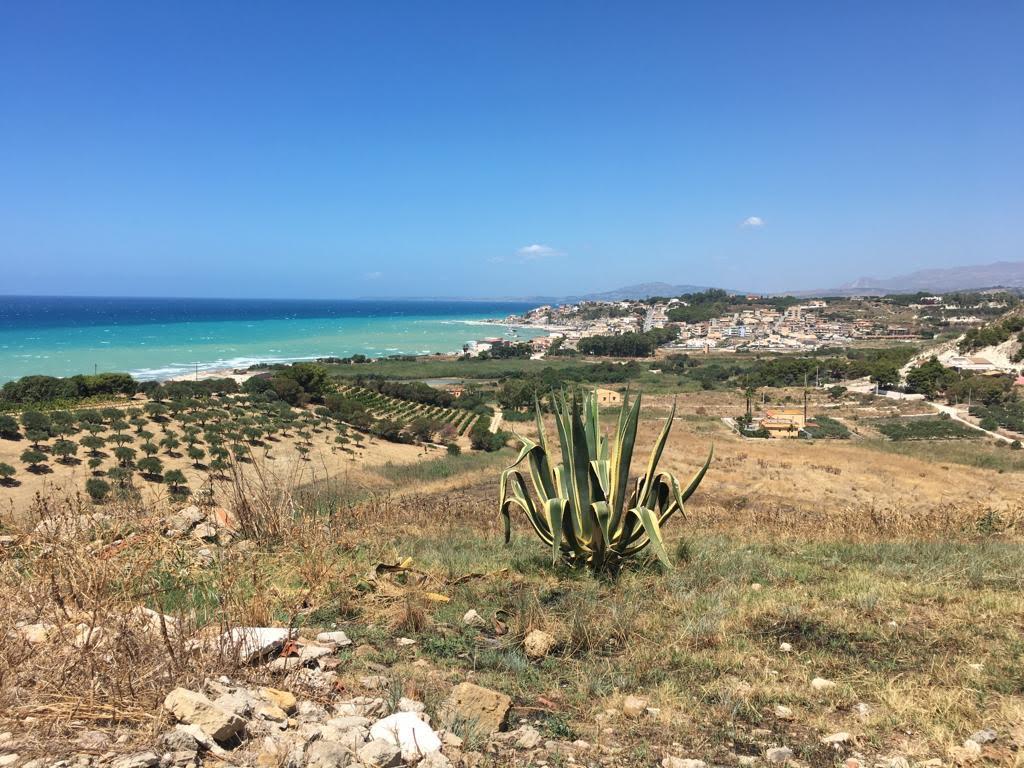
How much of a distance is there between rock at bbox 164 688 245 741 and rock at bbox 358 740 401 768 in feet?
1.46

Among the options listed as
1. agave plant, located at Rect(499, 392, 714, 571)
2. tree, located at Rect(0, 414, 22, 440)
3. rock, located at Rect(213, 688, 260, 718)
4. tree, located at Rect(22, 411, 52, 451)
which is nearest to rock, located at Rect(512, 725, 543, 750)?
rock, located at Rect(213, 688, 260, 718)

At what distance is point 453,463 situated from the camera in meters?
26.2

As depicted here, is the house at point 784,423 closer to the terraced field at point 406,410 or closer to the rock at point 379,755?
the terraced field at point 406,410

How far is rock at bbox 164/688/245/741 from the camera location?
6.57 feet

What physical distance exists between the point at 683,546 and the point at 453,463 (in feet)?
70.6

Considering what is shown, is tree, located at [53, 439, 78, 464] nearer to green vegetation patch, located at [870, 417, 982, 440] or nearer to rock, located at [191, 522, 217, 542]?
rock, located at [191, 522, 217, 542]

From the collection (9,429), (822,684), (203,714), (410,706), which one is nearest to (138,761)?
(203,714)

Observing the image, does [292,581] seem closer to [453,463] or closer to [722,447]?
[453,463]

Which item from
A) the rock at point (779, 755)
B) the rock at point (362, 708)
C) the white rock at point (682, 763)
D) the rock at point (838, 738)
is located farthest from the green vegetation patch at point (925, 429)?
the rock at point (362, 708)

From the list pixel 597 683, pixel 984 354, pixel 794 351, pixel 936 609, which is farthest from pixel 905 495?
pixel 794 351

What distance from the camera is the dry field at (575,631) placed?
2.30 m

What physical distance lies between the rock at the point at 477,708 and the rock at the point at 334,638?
843mm

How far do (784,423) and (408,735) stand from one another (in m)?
47.5

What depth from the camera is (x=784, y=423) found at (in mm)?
45125
